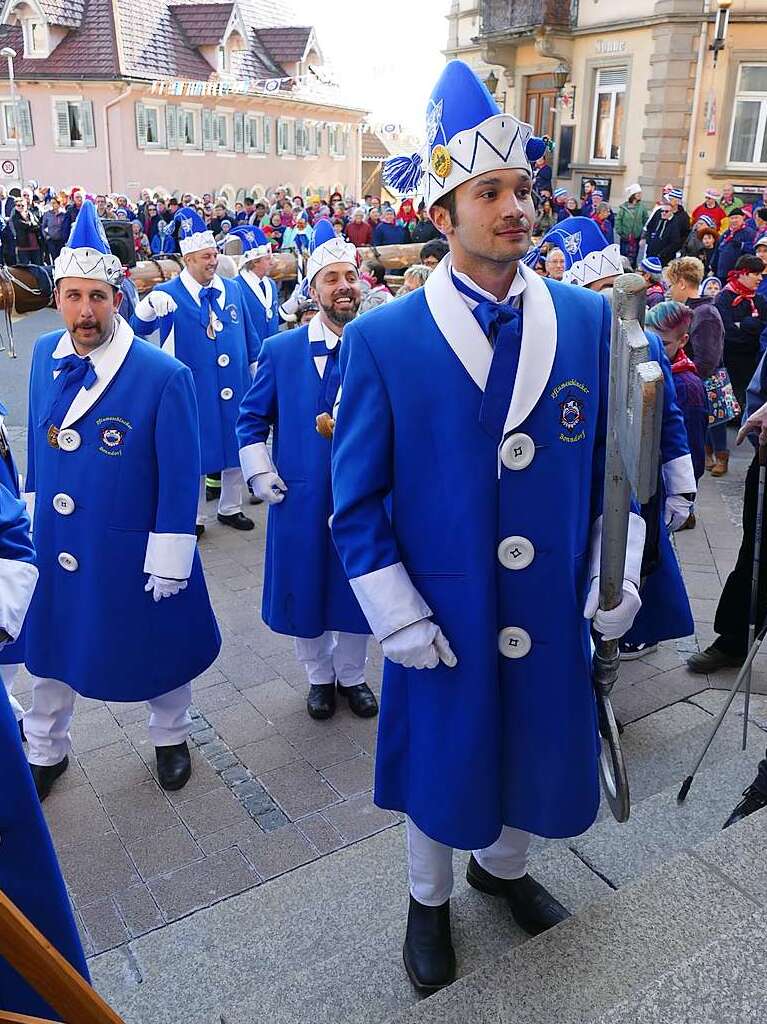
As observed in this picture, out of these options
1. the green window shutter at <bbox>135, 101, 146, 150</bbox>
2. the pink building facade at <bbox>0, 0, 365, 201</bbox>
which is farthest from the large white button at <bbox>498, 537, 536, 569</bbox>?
the green window shutter at <bbox>135, 101, 146, 150</bbox>

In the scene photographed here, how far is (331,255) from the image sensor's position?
453 cm

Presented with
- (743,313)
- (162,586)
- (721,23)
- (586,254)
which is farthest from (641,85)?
(162,586)

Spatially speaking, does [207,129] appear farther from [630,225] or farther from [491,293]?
[491,293]

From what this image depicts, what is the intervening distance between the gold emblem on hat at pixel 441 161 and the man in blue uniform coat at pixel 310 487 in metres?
1.81

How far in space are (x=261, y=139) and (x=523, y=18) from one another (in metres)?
13.8

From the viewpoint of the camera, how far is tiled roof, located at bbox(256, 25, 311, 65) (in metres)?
35.8

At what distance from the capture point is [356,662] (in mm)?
4500

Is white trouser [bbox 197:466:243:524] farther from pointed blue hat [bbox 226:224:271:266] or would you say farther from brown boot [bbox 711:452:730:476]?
brown boot [bbox 711:452:730:476]

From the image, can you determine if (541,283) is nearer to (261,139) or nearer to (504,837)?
(504,837)

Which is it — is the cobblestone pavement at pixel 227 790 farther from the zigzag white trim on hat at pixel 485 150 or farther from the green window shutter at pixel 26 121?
the green window shutter at pixel 26 121

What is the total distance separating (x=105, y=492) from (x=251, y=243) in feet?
19.9

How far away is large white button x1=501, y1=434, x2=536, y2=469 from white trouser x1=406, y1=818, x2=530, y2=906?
1.04 metres

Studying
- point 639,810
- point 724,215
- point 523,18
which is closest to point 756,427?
point 639,810

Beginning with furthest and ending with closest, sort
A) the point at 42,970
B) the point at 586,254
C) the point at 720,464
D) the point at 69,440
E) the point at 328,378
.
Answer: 1. the point at 720,464
2. the point at 586,254
3. the point at 328,378
4. the point at 69,440
5. the point at 42,970
